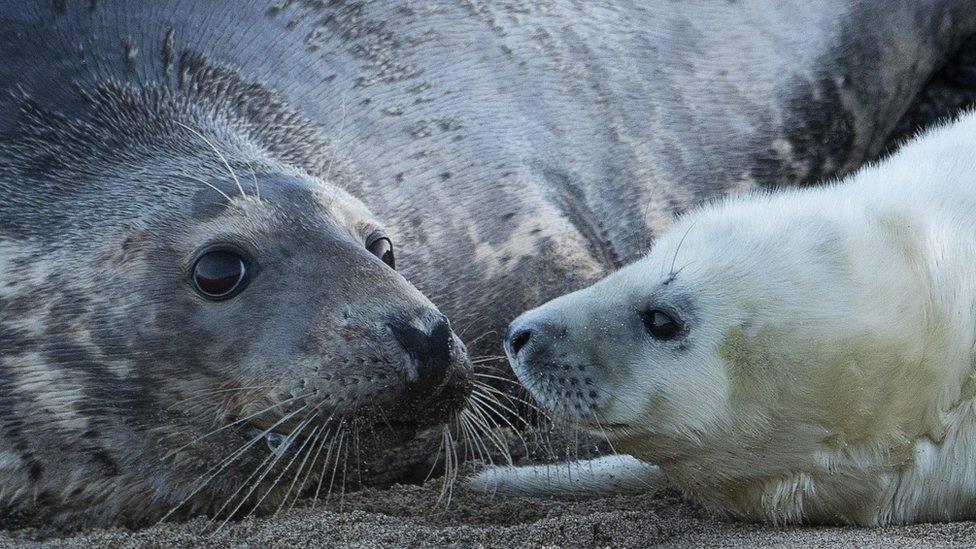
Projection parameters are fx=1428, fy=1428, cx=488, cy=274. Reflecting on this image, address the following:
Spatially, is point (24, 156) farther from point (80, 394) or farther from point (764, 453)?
point (764, 453)

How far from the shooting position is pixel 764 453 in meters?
2.86

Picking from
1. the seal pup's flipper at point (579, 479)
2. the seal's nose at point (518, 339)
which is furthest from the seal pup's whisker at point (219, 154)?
the seal pup's flipper at point (579, 479)

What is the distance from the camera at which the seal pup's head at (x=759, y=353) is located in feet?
9.21

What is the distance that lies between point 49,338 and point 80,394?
141 mm

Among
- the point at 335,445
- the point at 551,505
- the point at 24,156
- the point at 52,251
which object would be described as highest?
the point at 24,156

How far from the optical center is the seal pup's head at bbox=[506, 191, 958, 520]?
2809 mm

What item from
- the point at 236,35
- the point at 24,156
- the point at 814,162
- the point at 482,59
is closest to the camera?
the point at 24,156

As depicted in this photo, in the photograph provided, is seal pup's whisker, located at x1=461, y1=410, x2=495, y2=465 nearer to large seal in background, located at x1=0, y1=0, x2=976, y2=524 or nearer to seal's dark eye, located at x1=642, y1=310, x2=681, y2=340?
large seal in background, located at x1=0, y1=0, x2=976, y2=524

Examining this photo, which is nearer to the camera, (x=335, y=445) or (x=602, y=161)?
(x=335, y=445)

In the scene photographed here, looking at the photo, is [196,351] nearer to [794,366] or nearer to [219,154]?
[219,154]

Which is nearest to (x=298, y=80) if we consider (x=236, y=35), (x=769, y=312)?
(x=236, y=35)

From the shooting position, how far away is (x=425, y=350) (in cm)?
290

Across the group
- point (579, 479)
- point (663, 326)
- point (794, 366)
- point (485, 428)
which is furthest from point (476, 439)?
point (794, 366)

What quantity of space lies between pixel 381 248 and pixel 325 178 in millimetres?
535
